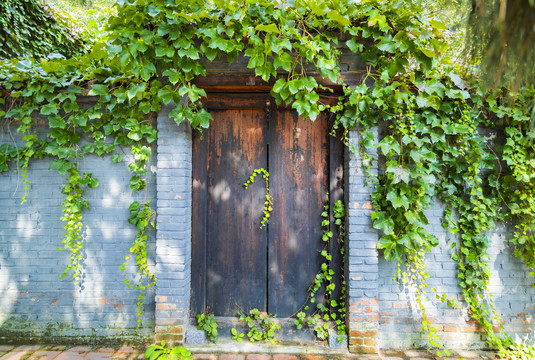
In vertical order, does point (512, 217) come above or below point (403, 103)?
below

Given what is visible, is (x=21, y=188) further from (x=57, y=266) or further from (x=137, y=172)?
(x=137, y=172)

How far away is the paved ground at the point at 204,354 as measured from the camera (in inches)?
109

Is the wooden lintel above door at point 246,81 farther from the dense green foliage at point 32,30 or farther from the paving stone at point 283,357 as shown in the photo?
the dense green foliage at point 32,30

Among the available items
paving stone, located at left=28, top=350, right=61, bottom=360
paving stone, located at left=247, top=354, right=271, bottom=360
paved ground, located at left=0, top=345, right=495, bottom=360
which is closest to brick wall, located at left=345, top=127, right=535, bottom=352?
paved ground, located at left=0, top=345, right=495, bottom=360

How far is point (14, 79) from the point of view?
2863mm

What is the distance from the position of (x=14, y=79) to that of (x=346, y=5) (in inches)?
123

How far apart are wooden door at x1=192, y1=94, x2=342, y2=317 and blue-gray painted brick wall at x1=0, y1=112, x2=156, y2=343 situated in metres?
0.59

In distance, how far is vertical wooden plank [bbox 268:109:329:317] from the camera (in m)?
3.15

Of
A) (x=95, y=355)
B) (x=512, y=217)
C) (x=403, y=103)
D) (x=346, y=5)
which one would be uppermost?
(x=346, y=5)

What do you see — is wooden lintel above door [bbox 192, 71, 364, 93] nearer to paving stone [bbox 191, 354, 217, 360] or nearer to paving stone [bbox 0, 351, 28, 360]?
paving stone [bbox 191, 354, 217, 360]

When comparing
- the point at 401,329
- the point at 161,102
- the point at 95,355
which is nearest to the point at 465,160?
the point at 401,329

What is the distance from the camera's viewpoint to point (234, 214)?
3182mm

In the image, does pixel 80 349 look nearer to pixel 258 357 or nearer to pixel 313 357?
pixel 258 357

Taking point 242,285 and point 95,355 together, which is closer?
point 95,355
